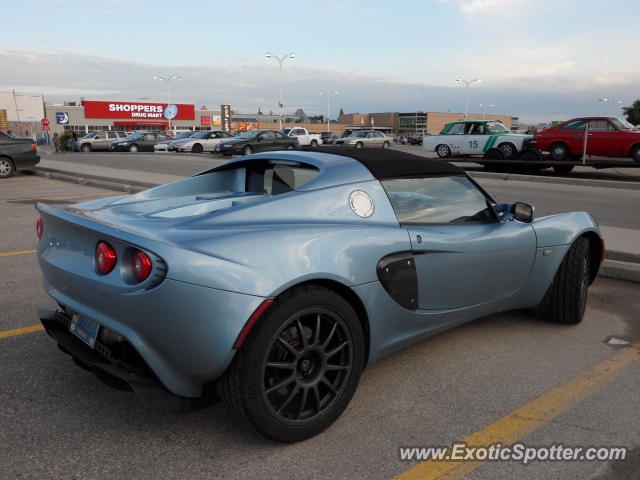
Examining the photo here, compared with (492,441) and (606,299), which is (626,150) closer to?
(606,299)

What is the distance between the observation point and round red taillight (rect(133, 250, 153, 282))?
2416 mm

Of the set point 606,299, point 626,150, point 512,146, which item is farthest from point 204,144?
point 606,299

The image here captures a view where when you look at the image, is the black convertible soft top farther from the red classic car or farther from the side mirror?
the red classic car

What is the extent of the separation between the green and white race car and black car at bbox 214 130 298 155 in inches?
408

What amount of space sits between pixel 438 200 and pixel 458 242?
0.35 metres

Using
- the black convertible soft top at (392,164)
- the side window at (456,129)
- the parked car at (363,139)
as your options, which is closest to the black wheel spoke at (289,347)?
the black convertible soft top at (392,164)

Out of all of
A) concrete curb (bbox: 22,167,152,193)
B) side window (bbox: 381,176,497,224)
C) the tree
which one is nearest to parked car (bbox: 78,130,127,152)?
concrete curb (bbox: 22,167,152,193)

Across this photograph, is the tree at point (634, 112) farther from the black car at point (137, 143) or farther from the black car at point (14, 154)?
the black car at point (14, 154)

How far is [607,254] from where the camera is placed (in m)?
6.31

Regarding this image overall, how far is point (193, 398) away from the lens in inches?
98.7

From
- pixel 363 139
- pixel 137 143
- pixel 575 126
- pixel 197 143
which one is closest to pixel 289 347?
pixel 575 126

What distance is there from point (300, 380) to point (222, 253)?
2.39 feet
